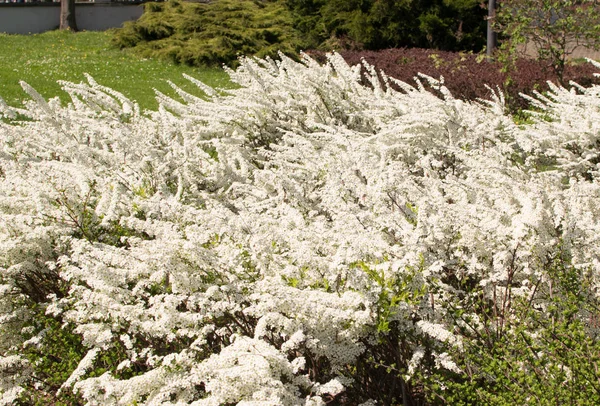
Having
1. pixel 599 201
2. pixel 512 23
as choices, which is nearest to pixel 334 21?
pixel 512 23

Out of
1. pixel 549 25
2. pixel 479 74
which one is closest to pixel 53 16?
A: pixel 479 74

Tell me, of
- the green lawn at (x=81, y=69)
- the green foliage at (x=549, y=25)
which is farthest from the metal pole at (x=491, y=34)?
the green lawn at (x=81, y=69)

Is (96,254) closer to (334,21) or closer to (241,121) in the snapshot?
(241,121)

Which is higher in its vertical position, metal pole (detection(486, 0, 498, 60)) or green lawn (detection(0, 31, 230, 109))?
metal pole (detection(486, 0, 498, 60))

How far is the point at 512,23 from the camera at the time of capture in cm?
1146

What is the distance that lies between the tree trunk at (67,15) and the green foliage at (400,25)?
11.1 m

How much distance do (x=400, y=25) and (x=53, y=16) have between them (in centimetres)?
1537

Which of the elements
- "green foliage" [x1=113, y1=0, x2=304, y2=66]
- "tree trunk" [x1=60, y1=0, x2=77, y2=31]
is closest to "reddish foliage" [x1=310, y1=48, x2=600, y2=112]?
"green foliage" [x1=113, y1=0, x2=304, y2=66]

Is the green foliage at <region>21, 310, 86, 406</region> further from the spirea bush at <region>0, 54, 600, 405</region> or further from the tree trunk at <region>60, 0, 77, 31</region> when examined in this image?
the tree trunk at <region>60, 0, 77, 31</region>

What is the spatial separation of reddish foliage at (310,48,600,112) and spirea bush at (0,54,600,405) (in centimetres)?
537

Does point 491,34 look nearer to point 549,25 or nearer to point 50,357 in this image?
point 549,25

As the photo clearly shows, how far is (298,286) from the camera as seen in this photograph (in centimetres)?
346

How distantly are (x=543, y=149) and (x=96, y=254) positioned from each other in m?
4.10

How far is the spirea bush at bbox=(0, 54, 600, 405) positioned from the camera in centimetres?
301
